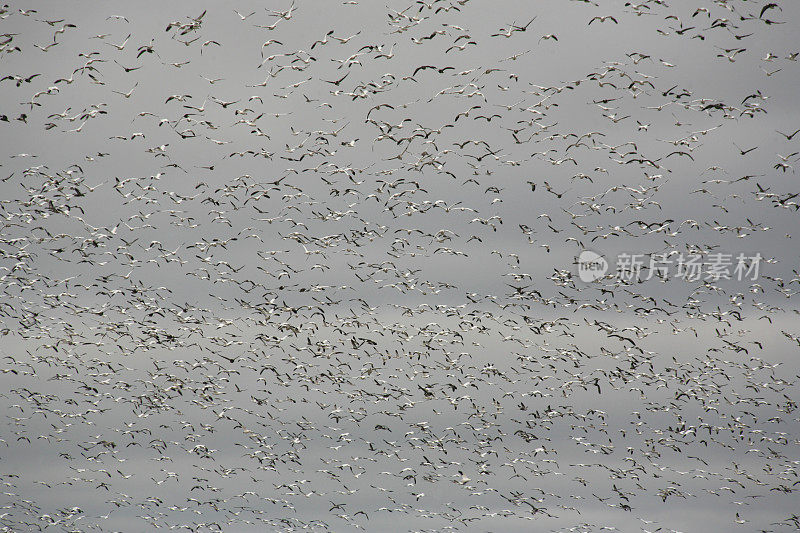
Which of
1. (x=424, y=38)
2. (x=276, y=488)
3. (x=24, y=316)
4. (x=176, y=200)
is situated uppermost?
(x=424, y=38)

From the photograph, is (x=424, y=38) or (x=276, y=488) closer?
(x=424, y=38)

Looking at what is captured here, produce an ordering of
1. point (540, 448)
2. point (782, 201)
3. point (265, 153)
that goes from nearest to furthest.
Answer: point (782, 201)
point (265, 153)
point (540, 448)

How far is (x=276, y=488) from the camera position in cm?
7981

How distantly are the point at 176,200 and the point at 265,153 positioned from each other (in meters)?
5.53

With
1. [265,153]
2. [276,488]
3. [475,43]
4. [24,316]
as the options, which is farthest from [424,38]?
[276,488]

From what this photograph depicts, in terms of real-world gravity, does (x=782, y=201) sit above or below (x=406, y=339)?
above

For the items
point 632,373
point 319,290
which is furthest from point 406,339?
point 632,373

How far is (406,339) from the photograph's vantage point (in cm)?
7156

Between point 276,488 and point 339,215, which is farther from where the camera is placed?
point 276,488

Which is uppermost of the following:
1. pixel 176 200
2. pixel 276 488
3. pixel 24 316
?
pixel 176 200

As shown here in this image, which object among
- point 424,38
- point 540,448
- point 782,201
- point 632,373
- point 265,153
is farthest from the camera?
point 632,373

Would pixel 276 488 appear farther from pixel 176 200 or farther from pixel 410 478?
pixel 176 200

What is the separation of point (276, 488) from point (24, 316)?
69.8 ft

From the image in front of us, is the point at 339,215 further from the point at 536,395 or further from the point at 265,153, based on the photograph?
the point at 536,395
